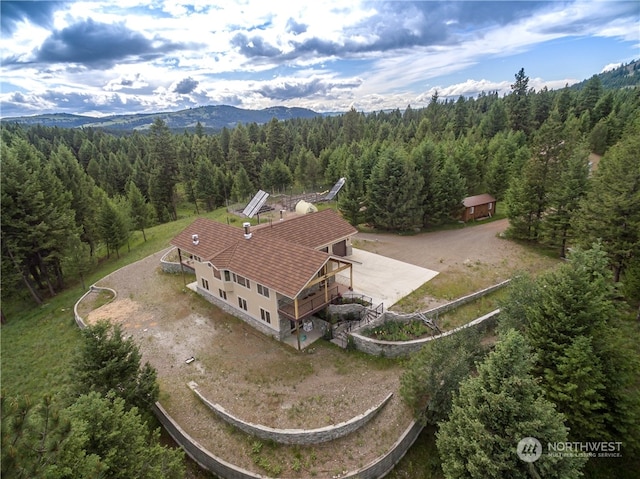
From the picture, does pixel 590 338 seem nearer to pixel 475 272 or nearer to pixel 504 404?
pixel 504 404

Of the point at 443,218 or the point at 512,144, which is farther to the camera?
the point at 512,144

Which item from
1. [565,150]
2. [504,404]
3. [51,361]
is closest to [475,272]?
[565,150]

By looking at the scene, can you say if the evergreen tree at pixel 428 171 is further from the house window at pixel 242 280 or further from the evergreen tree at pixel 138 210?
the evergreen tree at pixel 138 210

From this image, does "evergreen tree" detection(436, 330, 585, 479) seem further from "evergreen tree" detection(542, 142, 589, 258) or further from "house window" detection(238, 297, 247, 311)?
"evergreen tree" detection(542, 142, 589, 258)

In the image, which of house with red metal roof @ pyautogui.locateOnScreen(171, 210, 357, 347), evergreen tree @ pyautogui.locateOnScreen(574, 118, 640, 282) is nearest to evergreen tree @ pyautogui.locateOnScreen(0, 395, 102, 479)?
house with red metal roof @ pyautogui.locateOnScreen(171, 210, 357, 347)

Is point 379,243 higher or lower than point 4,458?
lower

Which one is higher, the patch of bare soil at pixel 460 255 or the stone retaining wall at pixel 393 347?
the patch of bare soil at pixel 460 255

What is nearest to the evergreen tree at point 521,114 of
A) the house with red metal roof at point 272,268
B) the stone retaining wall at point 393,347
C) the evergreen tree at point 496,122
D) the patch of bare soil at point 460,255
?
the evergreen tree at point 496,122
